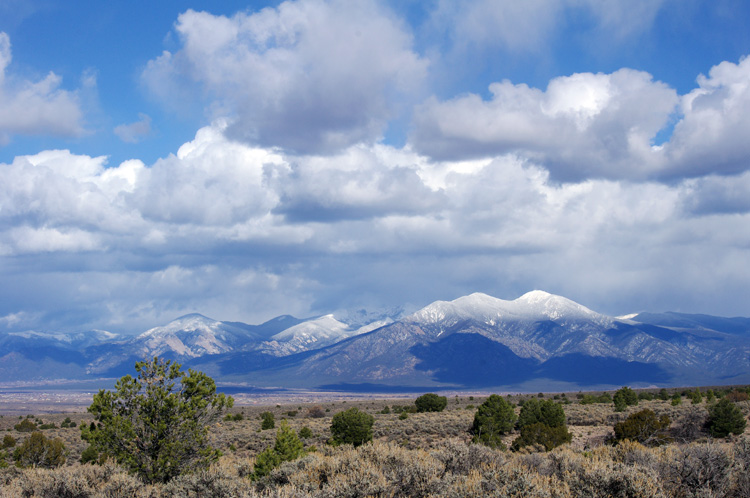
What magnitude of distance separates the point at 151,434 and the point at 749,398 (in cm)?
6097

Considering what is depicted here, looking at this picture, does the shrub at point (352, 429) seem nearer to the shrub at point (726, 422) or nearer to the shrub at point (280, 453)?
the shrub at point (280, 453)

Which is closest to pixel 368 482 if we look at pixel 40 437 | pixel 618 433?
pixel 618 433

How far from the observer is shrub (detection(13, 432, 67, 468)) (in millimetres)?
38969

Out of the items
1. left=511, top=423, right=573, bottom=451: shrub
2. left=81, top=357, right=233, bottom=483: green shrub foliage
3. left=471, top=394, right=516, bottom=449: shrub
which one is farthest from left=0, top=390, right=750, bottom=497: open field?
left=471, top=394, right=516, bottom=449: shrub

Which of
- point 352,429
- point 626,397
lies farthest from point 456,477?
point 626,397

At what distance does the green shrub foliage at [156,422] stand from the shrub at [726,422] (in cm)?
3584

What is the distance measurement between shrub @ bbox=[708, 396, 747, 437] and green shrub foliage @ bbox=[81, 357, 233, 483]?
3584 cm

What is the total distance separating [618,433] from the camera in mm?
41281

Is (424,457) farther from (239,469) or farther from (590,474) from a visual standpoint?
(239,469)

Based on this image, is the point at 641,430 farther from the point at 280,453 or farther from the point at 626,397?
the point at 626,397

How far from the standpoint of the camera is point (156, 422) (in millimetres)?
25828

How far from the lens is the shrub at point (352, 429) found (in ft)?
144

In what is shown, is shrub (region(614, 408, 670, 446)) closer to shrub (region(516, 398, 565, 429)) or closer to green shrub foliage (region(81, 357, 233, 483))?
shrub (region(516, 398, 565, 429))

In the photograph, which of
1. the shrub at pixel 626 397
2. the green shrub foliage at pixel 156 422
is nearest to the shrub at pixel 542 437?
the green shrub foliage at pixel 156 422
